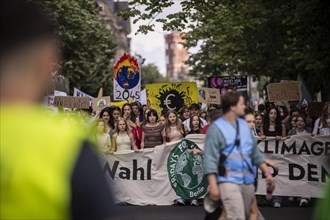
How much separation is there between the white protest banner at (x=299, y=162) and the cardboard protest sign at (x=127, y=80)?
879 cm

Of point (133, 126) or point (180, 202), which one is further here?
point (133, 126)

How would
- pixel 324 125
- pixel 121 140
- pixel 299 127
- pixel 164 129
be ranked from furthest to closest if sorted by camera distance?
pixel 324 125
pixel 164 129
pixel 299 127
pixel 121 140

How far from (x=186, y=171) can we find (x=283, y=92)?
9.05 m

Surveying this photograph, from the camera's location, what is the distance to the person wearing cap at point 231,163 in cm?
721

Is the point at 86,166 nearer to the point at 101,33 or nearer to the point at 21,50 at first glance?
the point at 21,50

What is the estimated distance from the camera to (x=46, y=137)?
6.38ft

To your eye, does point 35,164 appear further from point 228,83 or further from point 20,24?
point 228,83

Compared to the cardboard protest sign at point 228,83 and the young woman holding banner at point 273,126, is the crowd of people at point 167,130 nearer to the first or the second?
the young woman holding banner at point 273,126

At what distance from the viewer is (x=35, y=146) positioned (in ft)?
6.33

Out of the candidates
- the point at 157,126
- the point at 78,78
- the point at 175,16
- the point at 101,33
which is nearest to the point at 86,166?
the point at 157,126

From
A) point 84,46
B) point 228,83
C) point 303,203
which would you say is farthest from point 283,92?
point 84,46

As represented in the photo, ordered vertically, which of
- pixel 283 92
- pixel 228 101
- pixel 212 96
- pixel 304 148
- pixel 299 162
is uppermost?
pixel 283 92

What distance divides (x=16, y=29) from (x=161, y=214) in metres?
10.3

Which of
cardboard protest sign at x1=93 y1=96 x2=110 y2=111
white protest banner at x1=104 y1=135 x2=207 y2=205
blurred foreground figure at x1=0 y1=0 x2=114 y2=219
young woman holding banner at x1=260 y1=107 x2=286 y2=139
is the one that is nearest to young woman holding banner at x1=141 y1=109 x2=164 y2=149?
white protest banner at x1=104 y1=135 x2=207 y2=205
